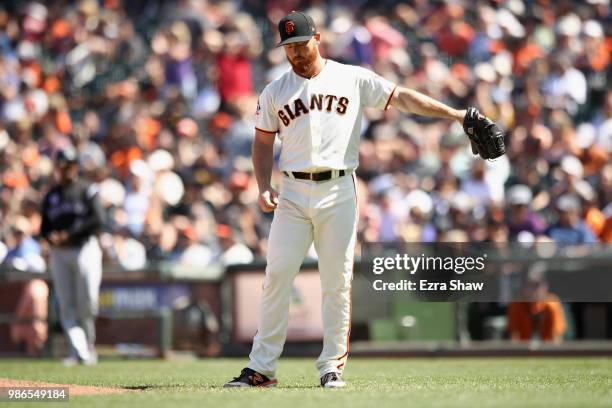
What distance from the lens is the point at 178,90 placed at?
18.4 meters

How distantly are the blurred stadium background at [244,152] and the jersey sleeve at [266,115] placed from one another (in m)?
5.86

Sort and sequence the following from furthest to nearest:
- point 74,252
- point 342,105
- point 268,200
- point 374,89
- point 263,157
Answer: point 74,252, point 263,157, point 374,89, point 342,105, point 268,200

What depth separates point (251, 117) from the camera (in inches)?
683

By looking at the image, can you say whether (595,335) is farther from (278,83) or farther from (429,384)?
(278,83)

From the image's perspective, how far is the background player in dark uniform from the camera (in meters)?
12.5

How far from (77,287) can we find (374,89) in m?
5.72

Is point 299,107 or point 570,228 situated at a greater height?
point 299,107

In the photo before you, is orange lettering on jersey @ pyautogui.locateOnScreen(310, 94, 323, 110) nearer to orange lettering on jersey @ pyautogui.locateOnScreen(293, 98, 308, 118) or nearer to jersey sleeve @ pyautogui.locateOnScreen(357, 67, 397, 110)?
orange lettering on jersey @ pyautogui.locateOnScreen(293, 98, 308, 118)

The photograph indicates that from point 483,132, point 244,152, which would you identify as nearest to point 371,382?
point 483,132

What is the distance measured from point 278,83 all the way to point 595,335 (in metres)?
6.54

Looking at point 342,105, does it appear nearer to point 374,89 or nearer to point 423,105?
point 374,89

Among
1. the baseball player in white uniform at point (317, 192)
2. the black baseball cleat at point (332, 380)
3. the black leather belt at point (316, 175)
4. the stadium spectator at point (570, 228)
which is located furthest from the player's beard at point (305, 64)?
the stadium spectator at point (570, 228)

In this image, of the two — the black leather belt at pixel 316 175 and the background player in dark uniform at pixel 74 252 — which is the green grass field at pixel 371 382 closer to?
the background player in dark uniform at pixel 74 252

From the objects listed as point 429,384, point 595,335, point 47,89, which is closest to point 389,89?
point 429,384
